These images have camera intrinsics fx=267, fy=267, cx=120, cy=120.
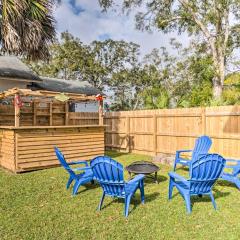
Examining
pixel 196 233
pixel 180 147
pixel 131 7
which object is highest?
pixel 131 7

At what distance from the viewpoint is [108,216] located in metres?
4.46

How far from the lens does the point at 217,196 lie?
18.1 feet

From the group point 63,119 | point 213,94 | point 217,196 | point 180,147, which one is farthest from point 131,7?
point 217,196

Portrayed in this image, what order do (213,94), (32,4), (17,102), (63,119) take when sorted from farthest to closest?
(213,94) < (63,119) < (32,4) < (17,102)

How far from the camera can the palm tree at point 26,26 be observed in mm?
9289

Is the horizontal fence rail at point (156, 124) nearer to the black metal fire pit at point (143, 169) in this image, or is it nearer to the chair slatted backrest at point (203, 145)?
the chair slatted backrest at point (203, 145)

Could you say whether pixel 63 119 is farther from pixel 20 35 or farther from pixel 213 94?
pixel 213 94

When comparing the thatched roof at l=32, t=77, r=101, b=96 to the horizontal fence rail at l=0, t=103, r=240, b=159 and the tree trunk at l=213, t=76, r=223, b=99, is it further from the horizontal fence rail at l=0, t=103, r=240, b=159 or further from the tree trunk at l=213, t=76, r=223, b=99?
the tree trunk at l=213, t=76, r=223, b=99

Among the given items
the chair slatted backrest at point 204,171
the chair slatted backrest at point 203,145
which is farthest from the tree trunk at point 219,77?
the chair slatted backrest at point 204,171

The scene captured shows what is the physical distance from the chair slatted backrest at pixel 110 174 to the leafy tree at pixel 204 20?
12.6m

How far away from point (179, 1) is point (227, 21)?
128 inches

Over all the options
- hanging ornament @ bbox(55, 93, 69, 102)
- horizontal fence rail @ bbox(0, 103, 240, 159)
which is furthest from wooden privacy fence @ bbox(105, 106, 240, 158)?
hanging ornament @ bbox(55, 93, 69, 102)

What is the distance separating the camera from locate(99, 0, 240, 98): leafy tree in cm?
1631

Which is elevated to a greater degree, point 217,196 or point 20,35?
point 20,35
